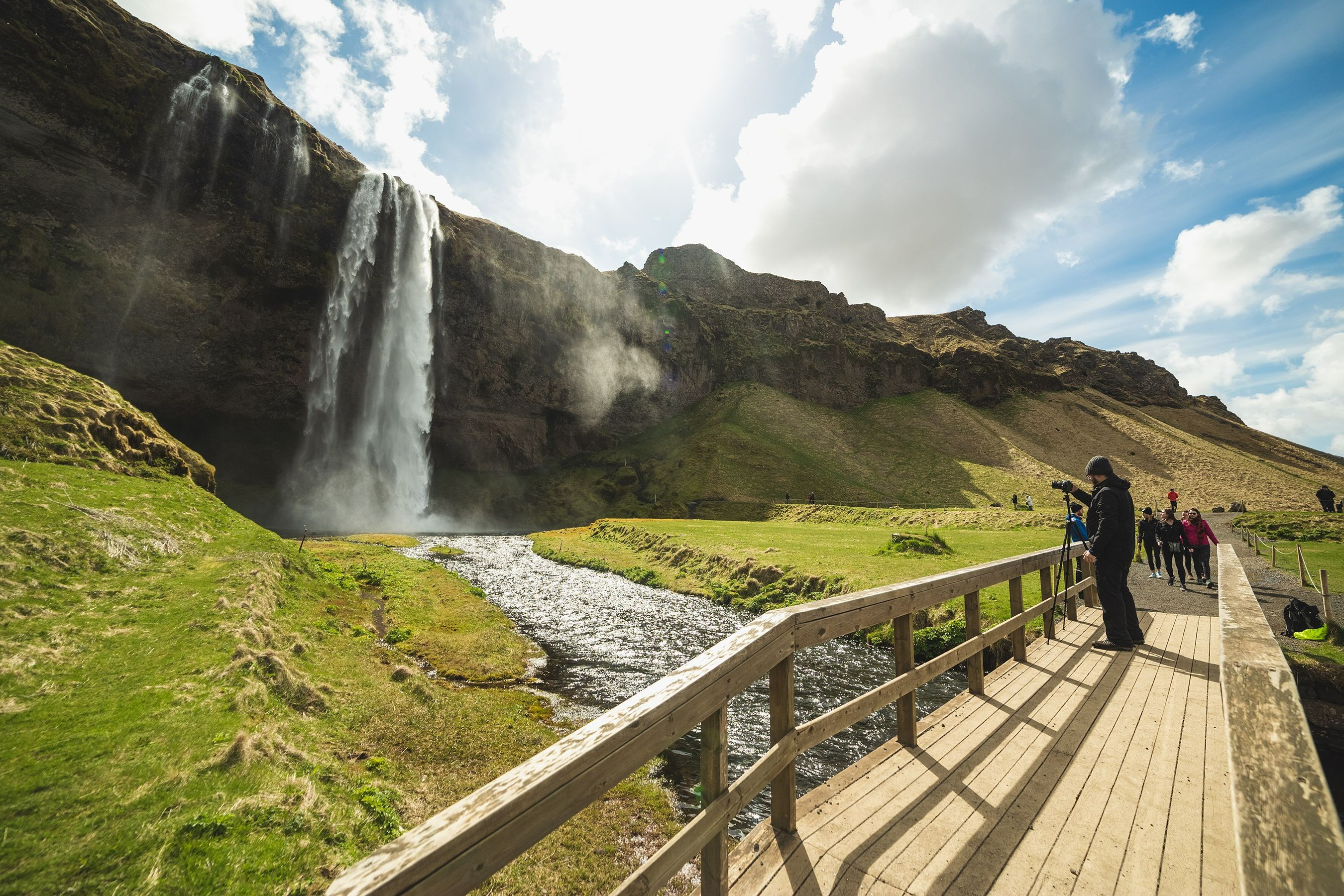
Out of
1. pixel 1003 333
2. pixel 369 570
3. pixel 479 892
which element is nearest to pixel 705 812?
pixel 479 892

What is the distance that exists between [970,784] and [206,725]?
26.4ft

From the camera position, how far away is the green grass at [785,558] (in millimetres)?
16906

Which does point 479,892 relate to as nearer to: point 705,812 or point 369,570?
point 705,812

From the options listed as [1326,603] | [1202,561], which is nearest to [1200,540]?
[1202,561]

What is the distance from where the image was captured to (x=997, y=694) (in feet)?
21.2

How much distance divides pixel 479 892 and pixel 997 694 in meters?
6.33

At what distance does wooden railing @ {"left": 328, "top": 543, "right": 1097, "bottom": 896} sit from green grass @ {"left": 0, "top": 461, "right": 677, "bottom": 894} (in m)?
3.30

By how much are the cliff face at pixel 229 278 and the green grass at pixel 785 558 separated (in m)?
41.0

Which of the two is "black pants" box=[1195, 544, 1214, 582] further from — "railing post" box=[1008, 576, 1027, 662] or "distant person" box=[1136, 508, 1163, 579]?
"railing post" box=[1008, 576, 1027, 662]

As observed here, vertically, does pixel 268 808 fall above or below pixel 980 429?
below

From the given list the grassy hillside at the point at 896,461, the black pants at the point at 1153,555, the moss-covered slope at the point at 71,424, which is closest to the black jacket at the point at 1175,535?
the black pants at the point at 1153,555

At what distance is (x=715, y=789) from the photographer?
2.91 meters

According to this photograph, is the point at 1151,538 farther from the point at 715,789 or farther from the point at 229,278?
the point at 229,278

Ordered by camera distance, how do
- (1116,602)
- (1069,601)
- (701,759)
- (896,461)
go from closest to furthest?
(701,759), (1116,602), (1069,601), (896,461)
